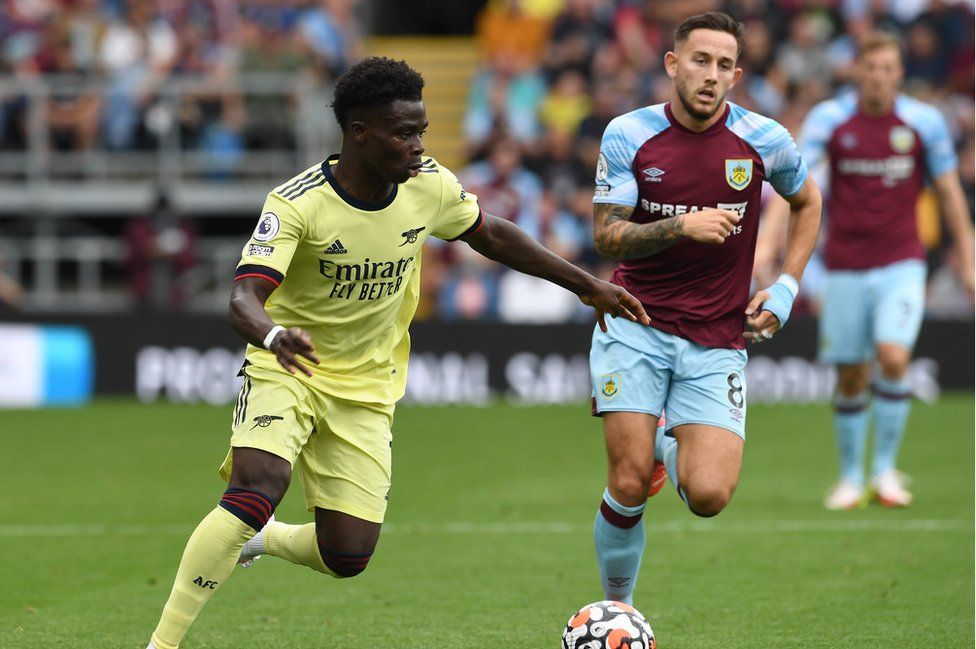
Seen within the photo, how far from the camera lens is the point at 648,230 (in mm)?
6539

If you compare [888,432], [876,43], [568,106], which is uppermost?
[876,43]

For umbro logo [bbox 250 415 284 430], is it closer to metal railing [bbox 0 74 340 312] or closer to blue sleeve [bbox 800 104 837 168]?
blue sleeve [bbox 800 104 837 168]

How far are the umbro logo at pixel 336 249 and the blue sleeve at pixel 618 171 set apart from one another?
128 centimetres

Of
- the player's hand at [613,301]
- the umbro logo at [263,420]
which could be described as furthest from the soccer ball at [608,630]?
the umbro logo at [263,420]

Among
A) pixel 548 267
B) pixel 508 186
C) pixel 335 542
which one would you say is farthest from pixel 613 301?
pixel 508 186

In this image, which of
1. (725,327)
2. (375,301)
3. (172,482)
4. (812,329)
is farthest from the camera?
(812,329)

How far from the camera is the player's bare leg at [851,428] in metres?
10.5

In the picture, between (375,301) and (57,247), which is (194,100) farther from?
(375,301)

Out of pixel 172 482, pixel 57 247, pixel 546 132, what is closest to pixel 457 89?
pixel 546 132

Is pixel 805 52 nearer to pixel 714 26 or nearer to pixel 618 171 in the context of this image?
pixel 714 26

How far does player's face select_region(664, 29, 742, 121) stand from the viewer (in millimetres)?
6602

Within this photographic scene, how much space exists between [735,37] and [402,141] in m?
1.68

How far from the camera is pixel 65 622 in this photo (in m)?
7.12

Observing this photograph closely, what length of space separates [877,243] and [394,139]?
5405 millimetres
